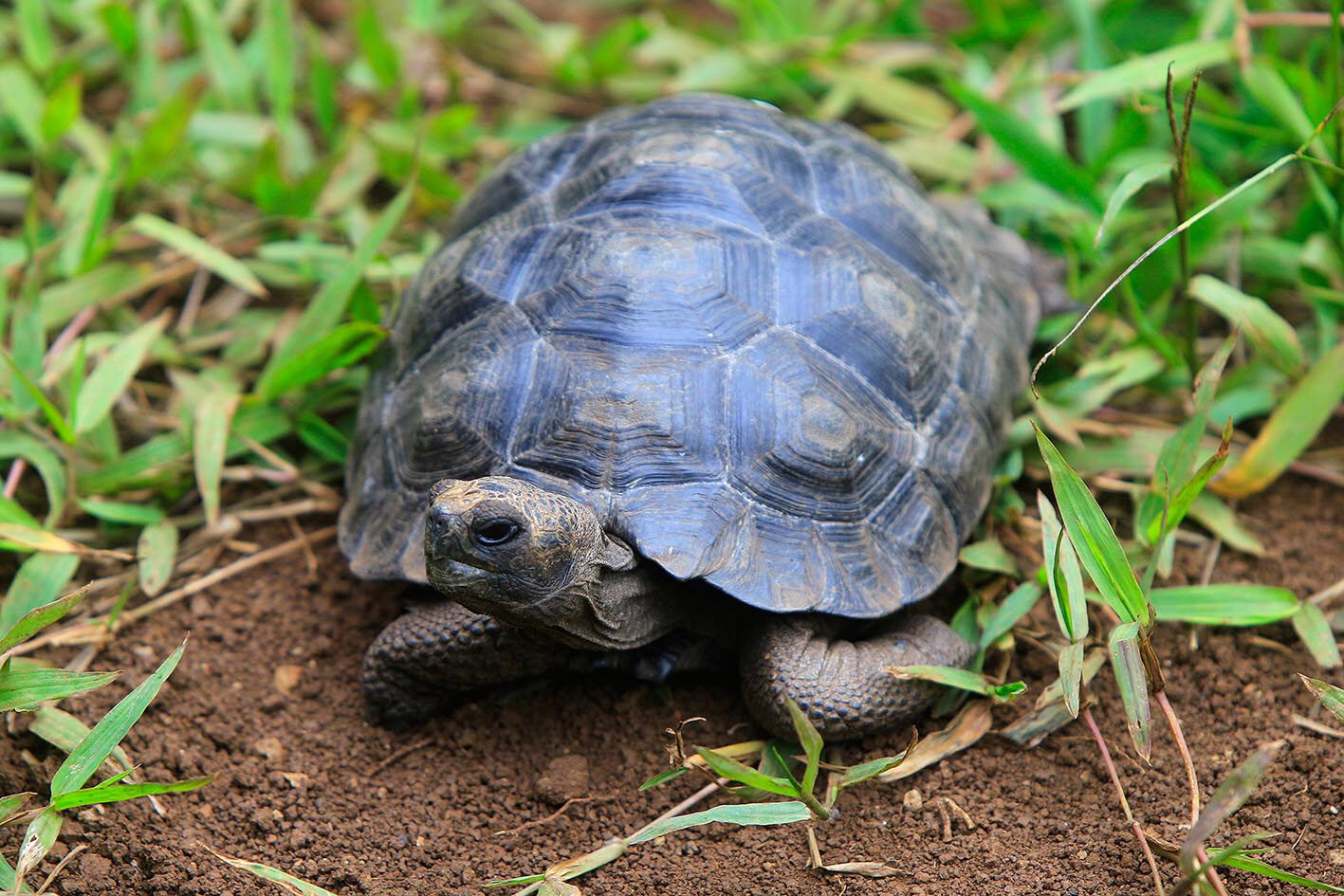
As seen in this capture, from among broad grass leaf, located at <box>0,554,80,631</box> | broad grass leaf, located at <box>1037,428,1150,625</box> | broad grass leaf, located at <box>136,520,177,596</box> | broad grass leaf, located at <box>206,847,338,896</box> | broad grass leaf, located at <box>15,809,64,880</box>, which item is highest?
broad grass leaf, located at <box>1037,428,1150,625</box>

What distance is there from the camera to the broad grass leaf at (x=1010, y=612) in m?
3.14

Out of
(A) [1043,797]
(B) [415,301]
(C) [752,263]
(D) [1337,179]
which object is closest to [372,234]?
(B) [415,301]

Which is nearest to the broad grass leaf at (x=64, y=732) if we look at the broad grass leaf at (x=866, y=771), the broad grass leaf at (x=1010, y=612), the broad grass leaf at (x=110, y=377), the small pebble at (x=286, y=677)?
the small pebble at (x=286, y=677)

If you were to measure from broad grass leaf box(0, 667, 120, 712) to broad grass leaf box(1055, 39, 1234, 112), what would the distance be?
3.21m

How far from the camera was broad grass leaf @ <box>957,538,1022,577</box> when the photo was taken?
10.7ft

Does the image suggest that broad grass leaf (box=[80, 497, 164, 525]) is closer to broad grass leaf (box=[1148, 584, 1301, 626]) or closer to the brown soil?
the brown soil

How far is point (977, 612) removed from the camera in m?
3.25

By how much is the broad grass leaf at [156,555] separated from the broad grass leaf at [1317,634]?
3015 millimetres

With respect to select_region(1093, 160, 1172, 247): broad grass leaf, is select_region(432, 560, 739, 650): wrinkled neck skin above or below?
below

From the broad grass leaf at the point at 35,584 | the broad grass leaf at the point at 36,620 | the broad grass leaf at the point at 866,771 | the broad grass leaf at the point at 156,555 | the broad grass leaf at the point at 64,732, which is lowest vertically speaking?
the broad grass leaf at the point at 64,732

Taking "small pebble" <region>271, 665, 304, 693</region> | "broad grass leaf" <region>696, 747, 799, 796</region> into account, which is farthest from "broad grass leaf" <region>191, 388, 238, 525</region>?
"broad grass leaf" <region>696, 747, 799, 796</region>

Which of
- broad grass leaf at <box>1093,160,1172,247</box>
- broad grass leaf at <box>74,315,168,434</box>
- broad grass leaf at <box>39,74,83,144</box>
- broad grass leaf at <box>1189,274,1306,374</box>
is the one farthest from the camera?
broad grass leaf at <box>39,74,83,144</box>

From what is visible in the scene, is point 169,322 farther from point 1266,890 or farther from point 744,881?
point 1266,890

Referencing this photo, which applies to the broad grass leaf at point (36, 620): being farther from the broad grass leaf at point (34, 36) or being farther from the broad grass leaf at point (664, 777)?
the broad grass leaf at point (34, 36)
